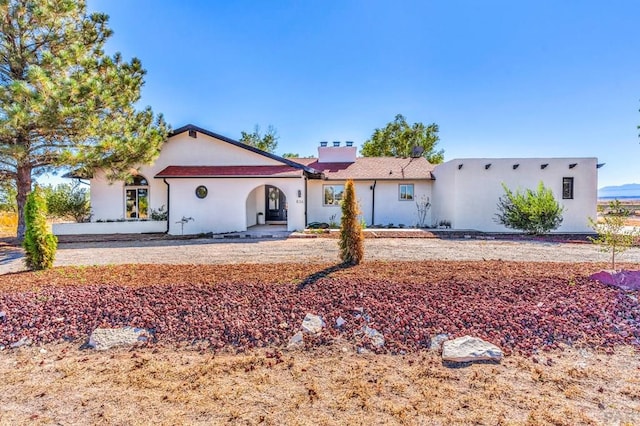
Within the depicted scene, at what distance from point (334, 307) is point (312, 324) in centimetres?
51

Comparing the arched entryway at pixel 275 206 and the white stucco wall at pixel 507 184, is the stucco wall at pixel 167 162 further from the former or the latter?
the white stucco wall at pixel 507 184

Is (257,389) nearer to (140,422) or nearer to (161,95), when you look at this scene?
(140,422)

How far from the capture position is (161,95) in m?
18.2

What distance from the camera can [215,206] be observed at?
1608 cm

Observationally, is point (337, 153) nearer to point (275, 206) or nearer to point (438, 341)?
point (275, 206)

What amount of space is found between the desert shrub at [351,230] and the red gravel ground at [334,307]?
35.6 inches

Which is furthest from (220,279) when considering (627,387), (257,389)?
(627,387)

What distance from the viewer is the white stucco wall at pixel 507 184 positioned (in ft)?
53.4

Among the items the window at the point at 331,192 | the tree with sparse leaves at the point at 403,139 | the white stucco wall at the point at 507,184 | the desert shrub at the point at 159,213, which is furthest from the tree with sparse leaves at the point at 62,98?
the tree with sparse leaves at the point at 403,139

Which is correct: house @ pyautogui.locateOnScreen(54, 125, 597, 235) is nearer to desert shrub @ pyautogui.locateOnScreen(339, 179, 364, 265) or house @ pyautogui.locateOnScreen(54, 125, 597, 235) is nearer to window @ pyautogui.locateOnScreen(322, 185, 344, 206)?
window @ pyautogui.locateOnScreen(322, 185, 344, 206)

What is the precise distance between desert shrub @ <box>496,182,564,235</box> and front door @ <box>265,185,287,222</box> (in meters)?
12.5

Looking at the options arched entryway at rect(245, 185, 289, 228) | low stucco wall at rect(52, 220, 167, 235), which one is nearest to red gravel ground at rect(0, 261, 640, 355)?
low stucco wall at rect(52, 220, 167, 235)

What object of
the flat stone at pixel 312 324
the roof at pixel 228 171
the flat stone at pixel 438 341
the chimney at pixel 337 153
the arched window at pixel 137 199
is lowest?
the flat stone at pixel 438 341

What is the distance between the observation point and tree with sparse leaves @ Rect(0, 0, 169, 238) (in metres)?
11.1
